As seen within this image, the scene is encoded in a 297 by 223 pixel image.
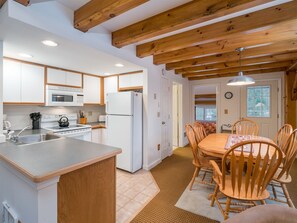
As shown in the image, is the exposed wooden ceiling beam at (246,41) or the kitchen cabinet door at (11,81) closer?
the exposed wooden ceiling beam at (246,41)

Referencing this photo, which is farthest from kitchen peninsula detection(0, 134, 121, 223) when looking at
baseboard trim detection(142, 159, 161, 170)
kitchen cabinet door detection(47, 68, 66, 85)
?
kitchen cabinet door detection(47, 68, 66, 85)

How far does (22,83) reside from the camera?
251 centimetres

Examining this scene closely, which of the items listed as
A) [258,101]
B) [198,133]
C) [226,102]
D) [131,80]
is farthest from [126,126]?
[258,101]

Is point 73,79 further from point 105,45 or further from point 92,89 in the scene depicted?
point 105,45

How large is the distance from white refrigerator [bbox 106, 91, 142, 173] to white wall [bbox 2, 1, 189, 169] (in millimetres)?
162

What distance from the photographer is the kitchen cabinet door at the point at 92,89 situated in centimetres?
352

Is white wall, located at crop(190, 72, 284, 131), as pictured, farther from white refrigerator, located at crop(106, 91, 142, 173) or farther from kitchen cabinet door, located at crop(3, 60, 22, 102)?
kitchen cabinet door, located at crop(3, 60, 22, 102)

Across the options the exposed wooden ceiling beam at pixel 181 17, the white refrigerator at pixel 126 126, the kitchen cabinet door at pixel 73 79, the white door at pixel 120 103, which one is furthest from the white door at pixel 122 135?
the exposed wooden ceiling beam at pixel 181 17

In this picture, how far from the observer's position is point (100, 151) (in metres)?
1.38

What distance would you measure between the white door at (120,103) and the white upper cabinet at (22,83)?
1189mm

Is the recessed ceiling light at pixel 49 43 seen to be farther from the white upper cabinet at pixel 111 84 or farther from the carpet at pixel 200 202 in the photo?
the carpet at pixel 200 202

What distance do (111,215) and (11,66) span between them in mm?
2626

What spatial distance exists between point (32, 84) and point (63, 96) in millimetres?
528

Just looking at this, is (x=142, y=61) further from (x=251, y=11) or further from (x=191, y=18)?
(x=251, y=11)
